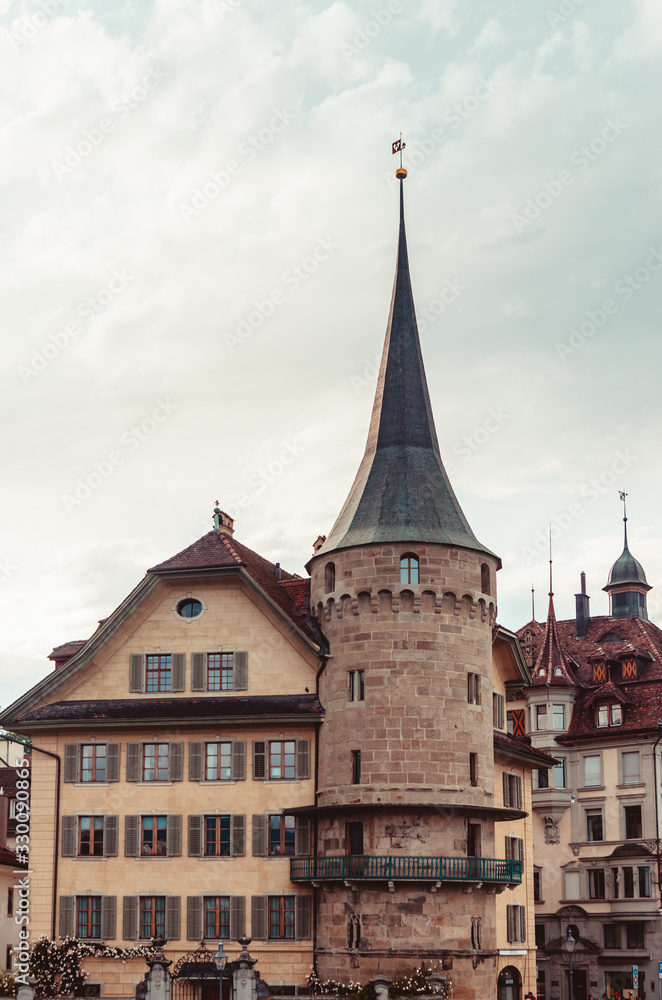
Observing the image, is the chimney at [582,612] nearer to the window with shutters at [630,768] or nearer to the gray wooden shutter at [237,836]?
the window with shutters at [630,768]


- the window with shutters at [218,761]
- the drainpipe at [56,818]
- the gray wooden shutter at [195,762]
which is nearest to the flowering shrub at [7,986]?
the drainpipe at [56,818]

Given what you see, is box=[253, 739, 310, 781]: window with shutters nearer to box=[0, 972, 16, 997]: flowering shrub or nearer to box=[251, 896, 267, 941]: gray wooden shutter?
box=[251, 896, 267, 941]: gray wooden shutter

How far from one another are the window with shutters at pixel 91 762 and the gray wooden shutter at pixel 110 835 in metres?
1.38

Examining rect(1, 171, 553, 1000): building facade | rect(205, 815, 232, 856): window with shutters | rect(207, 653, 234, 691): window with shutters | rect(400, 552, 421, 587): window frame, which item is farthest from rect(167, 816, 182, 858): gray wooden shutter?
rect(400, 552, 421, 587): window frame

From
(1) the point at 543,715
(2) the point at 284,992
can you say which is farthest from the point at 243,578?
(1) the point at 543,715

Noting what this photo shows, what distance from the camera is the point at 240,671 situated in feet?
153

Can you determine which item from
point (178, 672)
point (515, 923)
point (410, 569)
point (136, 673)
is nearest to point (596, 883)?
point (515, 923)

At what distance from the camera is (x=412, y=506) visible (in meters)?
46.6

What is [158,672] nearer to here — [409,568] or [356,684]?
[356,684]

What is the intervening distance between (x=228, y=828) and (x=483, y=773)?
870cm

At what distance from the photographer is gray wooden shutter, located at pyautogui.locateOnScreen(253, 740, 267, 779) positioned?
45.4 m

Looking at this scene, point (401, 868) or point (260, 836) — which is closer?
point (401, 868)

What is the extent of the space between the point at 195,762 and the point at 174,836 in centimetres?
252

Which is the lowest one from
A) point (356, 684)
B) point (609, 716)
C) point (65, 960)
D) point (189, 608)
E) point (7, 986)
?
point (7, 986)
